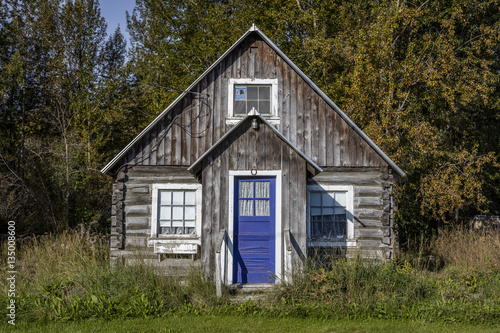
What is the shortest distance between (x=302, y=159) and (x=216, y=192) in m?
1.93

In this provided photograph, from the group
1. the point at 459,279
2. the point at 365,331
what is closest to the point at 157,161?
the point at 365,331

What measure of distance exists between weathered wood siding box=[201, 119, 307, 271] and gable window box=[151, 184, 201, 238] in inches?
58.7

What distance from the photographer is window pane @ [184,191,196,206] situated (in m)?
10.4

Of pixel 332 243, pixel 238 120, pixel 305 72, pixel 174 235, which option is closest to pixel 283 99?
pixel 238 120

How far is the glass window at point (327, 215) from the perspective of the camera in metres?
10.4

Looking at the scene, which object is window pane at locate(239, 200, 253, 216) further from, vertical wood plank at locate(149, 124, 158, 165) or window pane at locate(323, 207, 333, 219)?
vertical wood plank at locate(149, 124, 158, 165)

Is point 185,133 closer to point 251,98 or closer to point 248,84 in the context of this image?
point 251,98

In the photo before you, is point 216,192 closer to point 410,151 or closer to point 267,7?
point 410,151

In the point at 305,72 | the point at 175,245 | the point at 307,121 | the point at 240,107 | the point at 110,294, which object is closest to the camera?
the point at 110,294

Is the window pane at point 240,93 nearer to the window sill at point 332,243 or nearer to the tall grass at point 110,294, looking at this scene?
the window sill at point 332,243

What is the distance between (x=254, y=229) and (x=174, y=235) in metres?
2.28

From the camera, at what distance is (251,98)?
1095cm

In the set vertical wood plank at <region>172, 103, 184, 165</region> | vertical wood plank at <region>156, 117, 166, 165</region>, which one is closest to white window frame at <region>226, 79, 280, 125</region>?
vertical wood plank at <region>172, 103, 184, 165</region>

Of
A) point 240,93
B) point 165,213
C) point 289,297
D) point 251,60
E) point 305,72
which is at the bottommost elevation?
point 289,297
